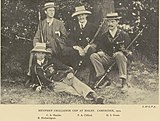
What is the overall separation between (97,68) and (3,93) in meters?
0.15

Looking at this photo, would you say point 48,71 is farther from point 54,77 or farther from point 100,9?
point 100,9

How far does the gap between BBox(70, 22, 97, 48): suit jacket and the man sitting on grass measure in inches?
1.7

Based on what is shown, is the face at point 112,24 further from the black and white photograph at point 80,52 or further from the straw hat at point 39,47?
the straw hat at point 39,47

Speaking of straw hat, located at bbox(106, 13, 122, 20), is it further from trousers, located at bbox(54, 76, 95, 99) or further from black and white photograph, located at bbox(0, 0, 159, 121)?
trousers, located at bbox(54, 76, 95, 99)

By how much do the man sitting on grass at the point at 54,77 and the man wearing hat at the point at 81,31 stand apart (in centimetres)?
4

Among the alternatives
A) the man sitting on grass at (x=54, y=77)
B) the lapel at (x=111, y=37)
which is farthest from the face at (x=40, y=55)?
the lapel at (x=111, y=37)

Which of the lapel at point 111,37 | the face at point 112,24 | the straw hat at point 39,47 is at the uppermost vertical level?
the face at point 112,24

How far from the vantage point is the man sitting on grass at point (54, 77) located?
535mm

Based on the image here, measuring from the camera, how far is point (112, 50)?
54cm

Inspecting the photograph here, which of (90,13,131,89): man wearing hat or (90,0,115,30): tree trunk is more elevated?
(90,0,115,30): tree trunk

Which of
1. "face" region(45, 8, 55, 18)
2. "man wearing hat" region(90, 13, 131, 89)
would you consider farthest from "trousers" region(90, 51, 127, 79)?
"face" region(45, 8, 55, 18)

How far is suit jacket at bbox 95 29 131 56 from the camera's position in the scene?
1.76ft
